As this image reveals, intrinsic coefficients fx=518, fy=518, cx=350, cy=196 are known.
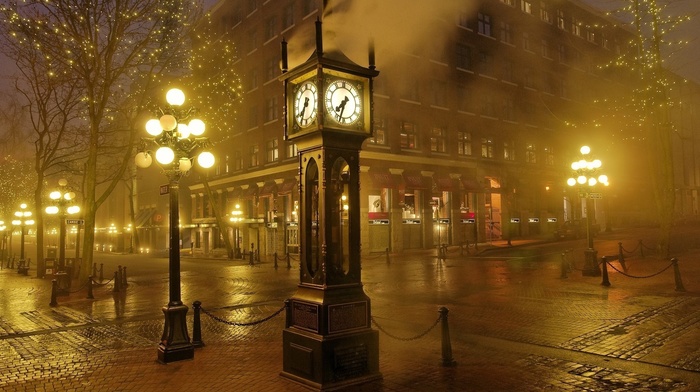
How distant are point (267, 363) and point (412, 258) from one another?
2080cm

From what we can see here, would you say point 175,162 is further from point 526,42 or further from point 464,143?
point 526,42

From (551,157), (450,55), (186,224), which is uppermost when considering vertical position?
(450,55)

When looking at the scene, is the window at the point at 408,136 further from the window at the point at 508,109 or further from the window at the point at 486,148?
the window at the point at 508,109

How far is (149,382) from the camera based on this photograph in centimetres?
680

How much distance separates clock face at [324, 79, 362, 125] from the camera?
659 centimetres

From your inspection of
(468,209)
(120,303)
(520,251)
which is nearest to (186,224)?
(468,209)

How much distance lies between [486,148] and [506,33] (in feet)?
30.5

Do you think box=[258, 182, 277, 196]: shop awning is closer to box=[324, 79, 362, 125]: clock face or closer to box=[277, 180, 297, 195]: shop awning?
box=[277, 180, 297, 195]: shop awning

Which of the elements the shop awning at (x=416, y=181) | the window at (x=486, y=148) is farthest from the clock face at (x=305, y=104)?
the window at (x=486, y=148)

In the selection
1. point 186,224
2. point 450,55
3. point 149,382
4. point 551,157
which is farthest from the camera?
point 186,224

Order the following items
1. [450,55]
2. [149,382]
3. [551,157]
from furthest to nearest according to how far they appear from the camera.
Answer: [551,157] < [450,55] < [149,382]

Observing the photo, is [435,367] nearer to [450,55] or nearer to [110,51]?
[110,51]

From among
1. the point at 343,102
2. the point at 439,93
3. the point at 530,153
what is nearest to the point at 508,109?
the point at 530,153

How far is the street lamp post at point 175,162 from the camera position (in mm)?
7973
